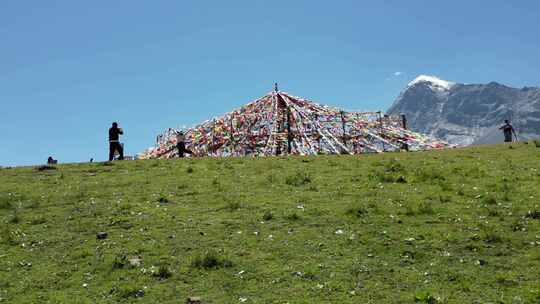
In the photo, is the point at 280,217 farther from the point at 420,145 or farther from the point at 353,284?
the point at 420,145

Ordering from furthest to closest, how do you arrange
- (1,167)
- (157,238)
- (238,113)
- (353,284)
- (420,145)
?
(238,113)
(420,145)
(1,167)
(157,238)
(353,284)

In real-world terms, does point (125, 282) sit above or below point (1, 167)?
below

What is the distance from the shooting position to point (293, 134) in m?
59.6

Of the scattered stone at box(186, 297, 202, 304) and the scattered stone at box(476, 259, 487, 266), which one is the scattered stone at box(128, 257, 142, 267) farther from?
the scattered stone at box(476, 259, 487, 266)

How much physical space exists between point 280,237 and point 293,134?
128 ft

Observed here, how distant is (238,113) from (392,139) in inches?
713

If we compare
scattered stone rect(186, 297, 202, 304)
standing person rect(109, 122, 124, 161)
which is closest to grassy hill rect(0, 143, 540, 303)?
scattered stone rect(186, 297, 202, 304)

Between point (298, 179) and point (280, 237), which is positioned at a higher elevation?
point (298, 179)

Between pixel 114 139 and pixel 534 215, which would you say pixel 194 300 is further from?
pixel 114 139

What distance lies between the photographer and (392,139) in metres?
58.9

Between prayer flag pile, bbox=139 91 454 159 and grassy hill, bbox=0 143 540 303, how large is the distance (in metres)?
24.5

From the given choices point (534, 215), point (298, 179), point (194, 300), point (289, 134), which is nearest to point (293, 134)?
point (289, 134)

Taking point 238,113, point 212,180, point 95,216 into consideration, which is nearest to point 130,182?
point 212,180

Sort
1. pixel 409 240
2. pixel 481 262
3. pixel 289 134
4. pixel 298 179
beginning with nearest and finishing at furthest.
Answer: pixel 481 262
pixel 409 240
pixel 298 179
pixel 289 134
